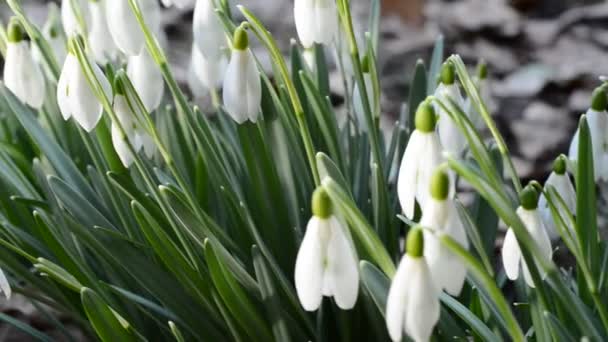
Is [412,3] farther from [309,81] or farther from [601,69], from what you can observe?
[309,81]

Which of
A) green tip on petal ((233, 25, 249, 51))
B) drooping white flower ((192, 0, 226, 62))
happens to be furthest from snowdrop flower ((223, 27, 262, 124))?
drooping white flower ((192, 0, 226, 62))

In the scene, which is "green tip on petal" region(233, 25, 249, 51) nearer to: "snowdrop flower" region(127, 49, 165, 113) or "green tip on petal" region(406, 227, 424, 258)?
"snowdrop flower" region(127, 49, 165, 113)

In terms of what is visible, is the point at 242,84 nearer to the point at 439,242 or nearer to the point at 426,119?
the point at 426,119

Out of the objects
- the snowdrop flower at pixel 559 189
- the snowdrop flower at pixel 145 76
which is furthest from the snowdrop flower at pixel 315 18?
the snowdrop flower at pixel 559 189

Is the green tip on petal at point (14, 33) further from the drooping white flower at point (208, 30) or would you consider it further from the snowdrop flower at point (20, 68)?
the drooping white flower at point (208, 30)

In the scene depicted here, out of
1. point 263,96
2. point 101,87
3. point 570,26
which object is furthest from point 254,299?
point 570,26
